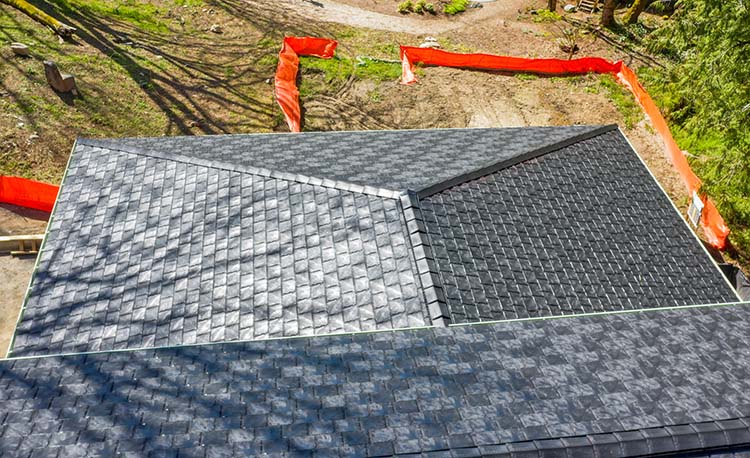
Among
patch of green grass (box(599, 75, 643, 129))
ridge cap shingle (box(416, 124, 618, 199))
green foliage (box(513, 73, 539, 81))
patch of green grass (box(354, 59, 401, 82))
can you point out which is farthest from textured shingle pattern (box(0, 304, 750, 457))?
green foliage (box(513, 73, 539, 81))

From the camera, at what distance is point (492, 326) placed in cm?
910

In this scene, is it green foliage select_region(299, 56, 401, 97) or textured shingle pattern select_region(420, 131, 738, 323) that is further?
green foliage select_region(299, 56, 401, 97)

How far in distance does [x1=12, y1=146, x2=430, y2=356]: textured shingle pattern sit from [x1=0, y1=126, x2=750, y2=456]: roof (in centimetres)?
4

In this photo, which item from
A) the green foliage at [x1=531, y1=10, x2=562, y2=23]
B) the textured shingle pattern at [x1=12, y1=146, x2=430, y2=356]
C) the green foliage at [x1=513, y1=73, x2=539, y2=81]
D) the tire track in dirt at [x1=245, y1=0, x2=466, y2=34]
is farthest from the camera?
the green foliage at [x1=531, y1=10, x2=562, y2=23]

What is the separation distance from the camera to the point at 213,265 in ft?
34.6

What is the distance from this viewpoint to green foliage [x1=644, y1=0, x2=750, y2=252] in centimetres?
1808

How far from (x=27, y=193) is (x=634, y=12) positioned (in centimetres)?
3674

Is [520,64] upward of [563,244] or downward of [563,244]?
downward

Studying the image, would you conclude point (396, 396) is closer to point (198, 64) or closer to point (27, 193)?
point (27, 193)

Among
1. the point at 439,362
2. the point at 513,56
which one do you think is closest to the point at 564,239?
the point at 439,362

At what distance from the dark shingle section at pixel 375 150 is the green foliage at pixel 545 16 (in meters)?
25.3

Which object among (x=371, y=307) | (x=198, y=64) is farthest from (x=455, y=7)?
(x=371, y=307)

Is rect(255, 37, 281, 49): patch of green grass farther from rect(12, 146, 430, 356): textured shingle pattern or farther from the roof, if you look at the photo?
rect(12, 146, 430, 356): textured shingle pattern

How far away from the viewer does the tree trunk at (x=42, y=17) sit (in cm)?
2747
